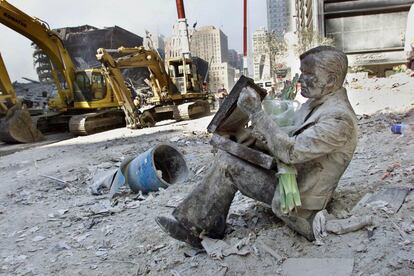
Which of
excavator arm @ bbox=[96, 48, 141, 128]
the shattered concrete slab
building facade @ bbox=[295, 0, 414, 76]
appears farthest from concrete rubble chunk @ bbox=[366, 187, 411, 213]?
building facade @ bbox=[295, 0, 414, 76]

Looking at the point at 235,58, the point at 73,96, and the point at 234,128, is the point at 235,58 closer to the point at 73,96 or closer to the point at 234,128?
the point at 73,96

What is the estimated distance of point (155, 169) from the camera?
4.88 meters

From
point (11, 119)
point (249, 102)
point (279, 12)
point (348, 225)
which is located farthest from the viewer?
point (279, 12)

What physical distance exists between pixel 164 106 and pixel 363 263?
13097 millimetres

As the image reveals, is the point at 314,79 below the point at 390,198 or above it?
above

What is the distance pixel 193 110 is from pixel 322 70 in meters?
12.9

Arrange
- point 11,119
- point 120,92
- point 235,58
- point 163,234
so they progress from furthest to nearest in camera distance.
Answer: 1. point 235,58
2. point 120,92
3. point 11,119
4. point 163,234

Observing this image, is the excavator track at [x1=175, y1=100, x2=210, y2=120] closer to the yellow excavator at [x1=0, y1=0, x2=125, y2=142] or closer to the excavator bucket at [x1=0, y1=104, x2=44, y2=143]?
the yellow excavator at [x1=0, y1=0, x2=125, y2=142]

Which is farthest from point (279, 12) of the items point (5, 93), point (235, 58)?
point (5, 93)

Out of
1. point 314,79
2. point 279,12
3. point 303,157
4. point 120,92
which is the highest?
point 279,12

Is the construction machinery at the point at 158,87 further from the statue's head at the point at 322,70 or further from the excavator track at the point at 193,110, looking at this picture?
the statue's head at the point at 322,70

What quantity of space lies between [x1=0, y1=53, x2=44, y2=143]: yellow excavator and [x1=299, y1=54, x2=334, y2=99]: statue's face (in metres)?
11.1

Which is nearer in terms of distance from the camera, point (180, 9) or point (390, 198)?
point (390, 198)

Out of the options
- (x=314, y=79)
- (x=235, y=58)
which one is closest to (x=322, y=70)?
(x=314, y=79)
